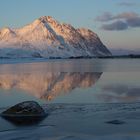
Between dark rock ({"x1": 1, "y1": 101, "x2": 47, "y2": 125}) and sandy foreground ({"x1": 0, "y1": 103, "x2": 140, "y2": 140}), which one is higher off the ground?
dark rock ({"x1": 1, "y1": 101, "x2": 47, "y2": 125})

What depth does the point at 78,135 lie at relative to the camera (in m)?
12.2

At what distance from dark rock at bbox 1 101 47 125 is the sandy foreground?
0.42m

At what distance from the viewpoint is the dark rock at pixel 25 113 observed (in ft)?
51.0

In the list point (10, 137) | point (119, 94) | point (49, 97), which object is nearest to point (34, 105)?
point (10, 137)

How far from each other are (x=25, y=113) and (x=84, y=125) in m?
2.95

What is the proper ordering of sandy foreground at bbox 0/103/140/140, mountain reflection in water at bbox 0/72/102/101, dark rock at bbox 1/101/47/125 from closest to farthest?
sandy foreground at bbox 0/103/140/140 → dark rock at bbox 1/101/47/125 → mountain reflection in water at bbox 0/72/102/101

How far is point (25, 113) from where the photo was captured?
52.6 feet

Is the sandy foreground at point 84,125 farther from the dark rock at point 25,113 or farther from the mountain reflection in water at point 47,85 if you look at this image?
the mountain reflection in water at point 47,85

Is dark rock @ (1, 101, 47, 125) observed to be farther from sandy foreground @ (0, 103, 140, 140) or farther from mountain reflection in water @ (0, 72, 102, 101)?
mountain reflection in water @ (0, 72, 102, 101)

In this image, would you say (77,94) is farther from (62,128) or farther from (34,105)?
(62,128)

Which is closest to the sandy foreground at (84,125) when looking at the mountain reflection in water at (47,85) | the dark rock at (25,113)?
the dark rock at (25,113)

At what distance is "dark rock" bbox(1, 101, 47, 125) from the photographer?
15531 mm

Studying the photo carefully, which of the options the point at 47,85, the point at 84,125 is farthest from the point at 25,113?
the point at 47,85

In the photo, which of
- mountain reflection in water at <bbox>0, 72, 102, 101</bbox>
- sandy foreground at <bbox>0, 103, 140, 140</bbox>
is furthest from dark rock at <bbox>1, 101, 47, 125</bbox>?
mountain reflection in water at <bbox>0, 72, 102, 101</bbox>
